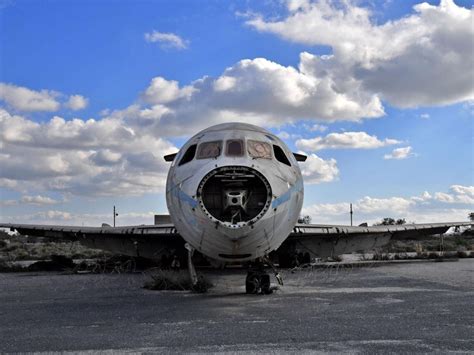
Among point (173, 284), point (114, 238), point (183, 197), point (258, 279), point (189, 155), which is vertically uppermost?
point (189, 155)

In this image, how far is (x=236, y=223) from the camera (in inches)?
317

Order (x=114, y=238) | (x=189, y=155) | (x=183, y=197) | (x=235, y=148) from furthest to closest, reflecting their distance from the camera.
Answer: (x=114, y=238)
(x=189, y=155)
(x=235, y=148)
(x=183, y=197)

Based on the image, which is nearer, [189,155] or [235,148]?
[235,148]

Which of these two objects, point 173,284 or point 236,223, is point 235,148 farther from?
point 173,284

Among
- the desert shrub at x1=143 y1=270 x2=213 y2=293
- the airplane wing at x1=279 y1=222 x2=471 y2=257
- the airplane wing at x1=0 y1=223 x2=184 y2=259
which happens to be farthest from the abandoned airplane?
the airplane wing at x1=279 y1=222 x2=471 y2=257

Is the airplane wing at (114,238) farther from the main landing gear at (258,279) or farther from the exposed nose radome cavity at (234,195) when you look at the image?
the exposed nose radome cavity at (234,195)

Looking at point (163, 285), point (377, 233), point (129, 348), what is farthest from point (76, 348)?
point (377, 233)

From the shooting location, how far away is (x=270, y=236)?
28.2 feet

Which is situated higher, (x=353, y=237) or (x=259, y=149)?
(x=259, y=149)

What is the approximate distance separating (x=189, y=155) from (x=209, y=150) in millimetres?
580

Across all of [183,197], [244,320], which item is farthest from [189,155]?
[244,320]

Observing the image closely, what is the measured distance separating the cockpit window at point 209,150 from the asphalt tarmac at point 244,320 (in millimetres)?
2541

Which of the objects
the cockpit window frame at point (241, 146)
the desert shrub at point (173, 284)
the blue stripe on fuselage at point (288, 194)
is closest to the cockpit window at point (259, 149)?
the cockpit window frame at point (241, 146)

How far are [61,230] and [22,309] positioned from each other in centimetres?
1131
